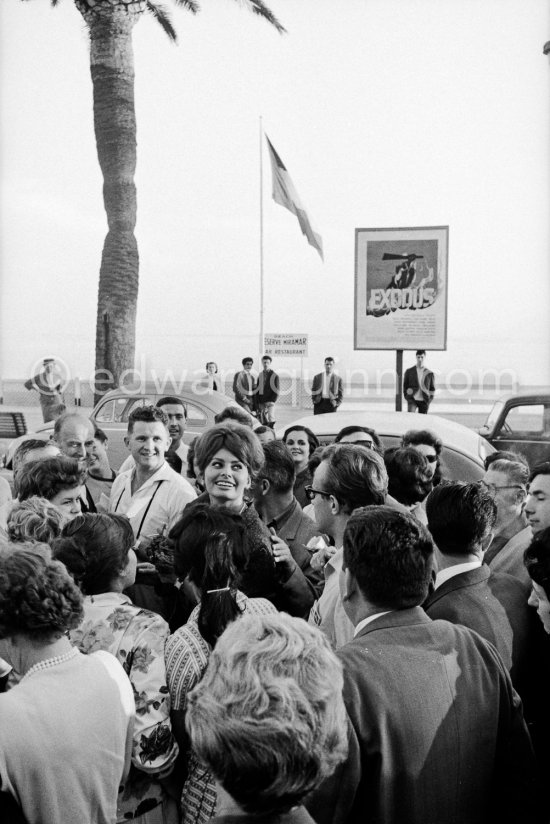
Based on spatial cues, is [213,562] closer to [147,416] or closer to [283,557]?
[283,557]

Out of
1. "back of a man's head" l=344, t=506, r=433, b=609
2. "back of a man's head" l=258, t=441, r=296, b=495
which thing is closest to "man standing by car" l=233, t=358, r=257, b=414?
"back of a man's head" l=258, t=441, r=296, b=495

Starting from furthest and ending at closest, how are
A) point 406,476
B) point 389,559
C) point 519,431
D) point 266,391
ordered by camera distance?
point 266,391 < point 519,431 < point 406,476 < point 389,559

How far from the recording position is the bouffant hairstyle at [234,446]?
401 centimetres

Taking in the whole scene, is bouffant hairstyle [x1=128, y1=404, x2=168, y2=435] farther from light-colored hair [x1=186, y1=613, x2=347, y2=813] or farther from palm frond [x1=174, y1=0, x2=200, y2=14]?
palm frond [x1=174, y1=0, x2=200, y2=14]

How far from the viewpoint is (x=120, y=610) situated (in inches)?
101

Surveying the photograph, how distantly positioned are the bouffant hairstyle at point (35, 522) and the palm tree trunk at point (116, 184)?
1577cm

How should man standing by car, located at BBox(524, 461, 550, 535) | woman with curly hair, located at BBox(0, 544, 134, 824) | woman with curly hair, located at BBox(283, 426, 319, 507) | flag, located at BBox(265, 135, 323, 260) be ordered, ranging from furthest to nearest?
flag, located at BBox(265, 135, 323, 260)
woman with curly hair, located at BBox(283, 426, 319, 507)
man standing by car, located at BBox(524, 461, 550, 535)
woman with curly hair, located at BBox(0, 544, 134, 824)

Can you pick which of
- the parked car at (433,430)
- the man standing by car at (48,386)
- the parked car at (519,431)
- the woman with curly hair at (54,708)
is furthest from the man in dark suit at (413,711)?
the man standing by car at (48,386)

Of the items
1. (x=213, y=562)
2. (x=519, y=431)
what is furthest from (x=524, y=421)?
(x=213, y=562)

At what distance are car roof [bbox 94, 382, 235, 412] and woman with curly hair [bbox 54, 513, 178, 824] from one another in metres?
7.64

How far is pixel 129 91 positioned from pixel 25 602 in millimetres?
18152

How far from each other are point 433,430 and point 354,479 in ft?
12.8

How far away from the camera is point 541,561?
2428 mm

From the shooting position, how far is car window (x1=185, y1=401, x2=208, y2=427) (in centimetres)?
1072
